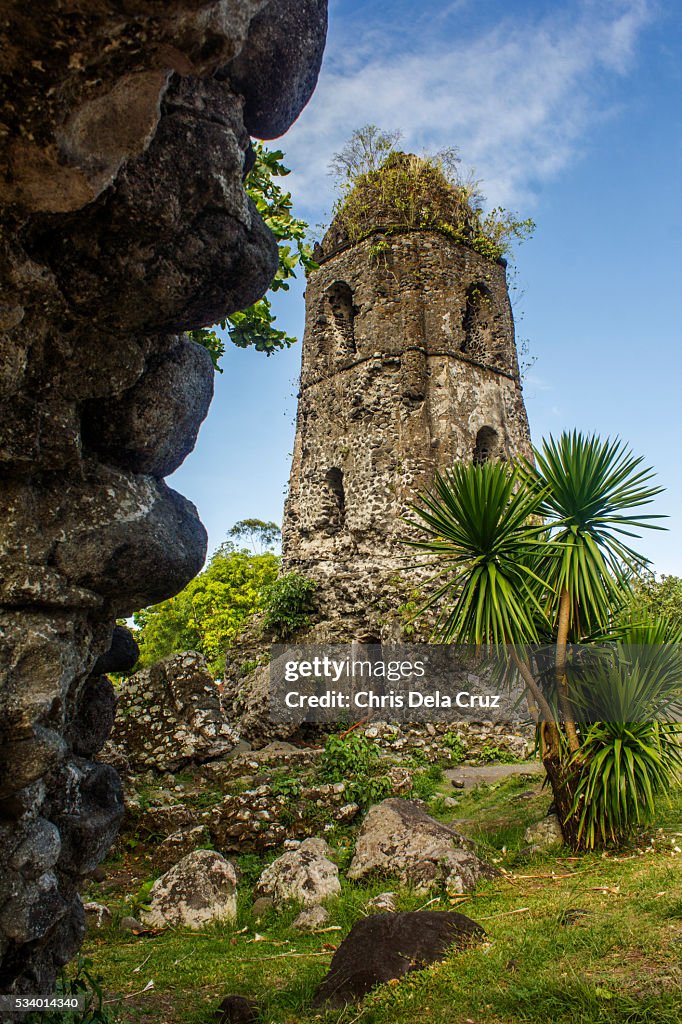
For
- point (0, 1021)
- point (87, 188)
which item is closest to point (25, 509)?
point (87, 188)

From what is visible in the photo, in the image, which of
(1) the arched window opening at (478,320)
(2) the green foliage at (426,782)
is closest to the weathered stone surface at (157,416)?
(2) the green foliage at (426,782)

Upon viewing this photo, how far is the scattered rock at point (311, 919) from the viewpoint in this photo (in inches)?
197

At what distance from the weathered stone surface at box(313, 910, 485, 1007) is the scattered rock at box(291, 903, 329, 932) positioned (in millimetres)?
1154

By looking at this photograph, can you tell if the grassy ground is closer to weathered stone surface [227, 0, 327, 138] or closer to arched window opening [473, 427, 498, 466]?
weathered stone surface [227, 0, 327, 138]

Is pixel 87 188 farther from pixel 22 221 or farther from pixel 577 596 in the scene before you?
pixel 577 596

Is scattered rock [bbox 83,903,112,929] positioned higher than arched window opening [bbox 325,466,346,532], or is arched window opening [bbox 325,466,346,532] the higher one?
arched window opening [bbox 325,466,346,532]

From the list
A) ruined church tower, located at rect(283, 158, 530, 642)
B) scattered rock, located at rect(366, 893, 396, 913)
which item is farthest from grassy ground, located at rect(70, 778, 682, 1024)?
ruined church tower, located at rect(283, 158, 530, 642)

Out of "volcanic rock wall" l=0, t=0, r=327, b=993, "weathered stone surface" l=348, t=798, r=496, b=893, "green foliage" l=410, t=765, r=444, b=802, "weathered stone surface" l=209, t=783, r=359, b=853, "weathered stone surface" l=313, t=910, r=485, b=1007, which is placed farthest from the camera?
"green foliage" l=410, t=765, r=444, b=802

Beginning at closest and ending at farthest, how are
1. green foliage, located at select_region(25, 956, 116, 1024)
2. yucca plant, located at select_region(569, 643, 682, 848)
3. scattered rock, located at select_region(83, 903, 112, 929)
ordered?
green foliage, located at select_region(25, 956, 116, 1024)
scattered rock, located at select_region(83, 903, 112, 929)
yucca plant, located at select_region(569, 643, 682, 848)

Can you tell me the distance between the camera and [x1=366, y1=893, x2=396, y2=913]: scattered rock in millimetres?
4949

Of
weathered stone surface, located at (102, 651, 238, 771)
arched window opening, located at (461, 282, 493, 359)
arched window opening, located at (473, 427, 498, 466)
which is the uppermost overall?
arched window opening, located at (461, 282, 493, 359)

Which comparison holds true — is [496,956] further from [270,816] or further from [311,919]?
[270,816]

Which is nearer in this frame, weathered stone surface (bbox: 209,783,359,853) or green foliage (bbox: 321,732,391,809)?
weathered stone surface (bbox: 209,783,359,853)

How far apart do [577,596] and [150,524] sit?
4.86 metres
